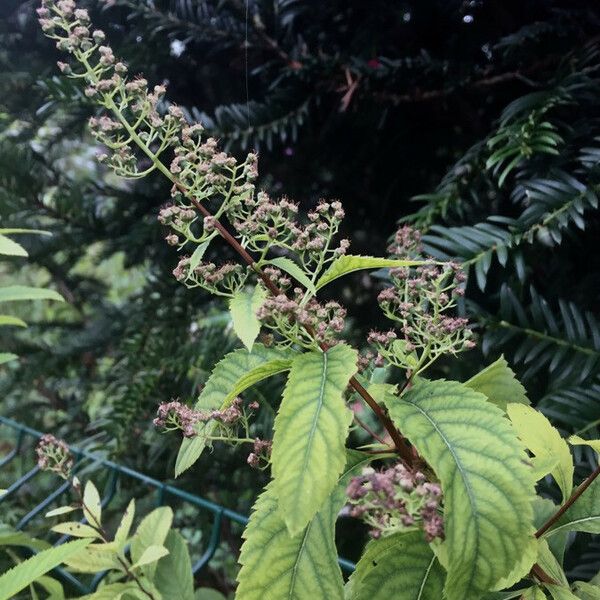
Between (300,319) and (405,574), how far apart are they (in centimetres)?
15

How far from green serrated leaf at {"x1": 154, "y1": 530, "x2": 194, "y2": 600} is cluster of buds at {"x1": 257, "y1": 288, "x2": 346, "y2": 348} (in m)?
0.29

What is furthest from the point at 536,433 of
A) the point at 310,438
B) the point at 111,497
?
the point at 111,497

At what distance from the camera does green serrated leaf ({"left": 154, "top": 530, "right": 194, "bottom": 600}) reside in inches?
20.7

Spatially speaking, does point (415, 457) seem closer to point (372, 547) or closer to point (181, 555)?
point (372, 547)

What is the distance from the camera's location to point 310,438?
0.29 metres

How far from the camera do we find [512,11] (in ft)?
2.50

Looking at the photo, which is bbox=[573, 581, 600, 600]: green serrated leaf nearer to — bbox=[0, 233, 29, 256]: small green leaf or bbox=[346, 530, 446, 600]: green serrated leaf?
bbox=[346, 530, 446, 600]: green serrated leaf

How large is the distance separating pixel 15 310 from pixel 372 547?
1270 millimetres

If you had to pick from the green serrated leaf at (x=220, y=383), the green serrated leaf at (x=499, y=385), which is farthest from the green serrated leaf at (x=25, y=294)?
the green serrated leaf at (x=499, y=385)

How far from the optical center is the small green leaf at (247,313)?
0.31 m

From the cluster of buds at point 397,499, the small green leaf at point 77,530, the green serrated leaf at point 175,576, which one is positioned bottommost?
the green serrated leaf at point 175,576

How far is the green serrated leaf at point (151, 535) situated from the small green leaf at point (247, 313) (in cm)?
28

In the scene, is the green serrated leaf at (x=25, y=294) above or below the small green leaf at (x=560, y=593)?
above

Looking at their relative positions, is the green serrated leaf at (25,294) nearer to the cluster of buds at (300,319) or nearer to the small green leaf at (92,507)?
the small green leaf at (92,507)
